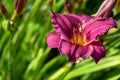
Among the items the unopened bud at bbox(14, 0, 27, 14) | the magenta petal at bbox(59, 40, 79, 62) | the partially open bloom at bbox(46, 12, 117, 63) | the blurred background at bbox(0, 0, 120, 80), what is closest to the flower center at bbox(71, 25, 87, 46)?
the partially open bloom at bbox(46, 12, 117, 63)

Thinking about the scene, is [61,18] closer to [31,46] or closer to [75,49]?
[75,49]

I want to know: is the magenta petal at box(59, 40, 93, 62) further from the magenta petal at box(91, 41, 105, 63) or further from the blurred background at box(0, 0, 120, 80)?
the blurred background at box(0, 0, 120, 80)

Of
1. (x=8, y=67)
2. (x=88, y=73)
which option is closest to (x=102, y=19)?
(x=88, y=73)

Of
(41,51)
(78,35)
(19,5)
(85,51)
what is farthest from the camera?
(41,51)

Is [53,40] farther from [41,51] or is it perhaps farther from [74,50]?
[41,51]

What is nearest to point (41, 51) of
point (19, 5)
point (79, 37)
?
point (19, 5)

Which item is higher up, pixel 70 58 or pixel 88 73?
pixel 70 58
